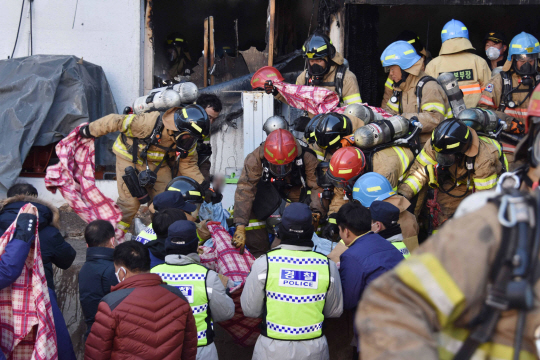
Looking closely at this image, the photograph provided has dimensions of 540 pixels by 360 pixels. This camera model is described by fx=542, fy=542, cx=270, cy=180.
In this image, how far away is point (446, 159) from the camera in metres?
4.77

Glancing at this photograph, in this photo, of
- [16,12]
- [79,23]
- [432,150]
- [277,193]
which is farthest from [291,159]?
[16,12]

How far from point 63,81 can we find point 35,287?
480 centimetres

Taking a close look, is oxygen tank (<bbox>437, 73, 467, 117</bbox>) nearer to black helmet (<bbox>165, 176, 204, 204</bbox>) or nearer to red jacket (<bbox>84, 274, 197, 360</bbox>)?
black helmet (<bbox>165, 176, 204, 204</bbox>)

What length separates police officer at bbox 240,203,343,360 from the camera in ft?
10.3

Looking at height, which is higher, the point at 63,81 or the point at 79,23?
the point at 79,23

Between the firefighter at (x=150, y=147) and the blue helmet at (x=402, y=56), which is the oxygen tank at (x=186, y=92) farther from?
the blue helmet at (x=402, y=56)

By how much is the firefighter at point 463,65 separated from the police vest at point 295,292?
422 cm

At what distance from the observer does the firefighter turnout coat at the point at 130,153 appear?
5.74 m

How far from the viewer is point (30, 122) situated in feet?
23.2

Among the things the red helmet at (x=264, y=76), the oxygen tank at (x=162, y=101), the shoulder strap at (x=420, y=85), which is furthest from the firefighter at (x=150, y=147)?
the shoulder strap at (x=420, y=85)

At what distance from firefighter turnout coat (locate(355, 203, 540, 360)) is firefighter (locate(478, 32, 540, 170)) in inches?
195

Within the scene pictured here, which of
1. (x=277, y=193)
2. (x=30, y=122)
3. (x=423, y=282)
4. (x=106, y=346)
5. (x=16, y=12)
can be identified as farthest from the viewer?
(x=16, y=12)

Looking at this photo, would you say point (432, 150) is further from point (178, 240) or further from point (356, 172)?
point (178, 240)

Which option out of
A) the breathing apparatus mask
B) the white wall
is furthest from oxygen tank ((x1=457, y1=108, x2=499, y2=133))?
the white wall
